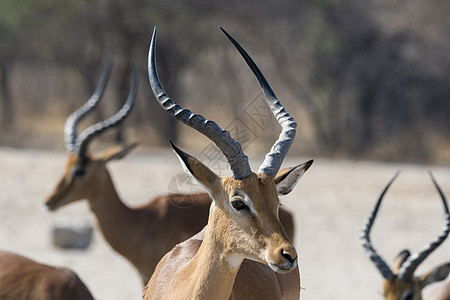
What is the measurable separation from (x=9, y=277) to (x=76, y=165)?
2671 mm

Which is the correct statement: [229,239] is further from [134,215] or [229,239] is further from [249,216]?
[134,215]

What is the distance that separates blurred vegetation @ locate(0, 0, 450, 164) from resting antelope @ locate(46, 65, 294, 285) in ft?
31.9

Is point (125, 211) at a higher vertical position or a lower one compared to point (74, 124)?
lower

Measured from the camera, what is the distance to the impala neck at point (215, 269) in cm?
361

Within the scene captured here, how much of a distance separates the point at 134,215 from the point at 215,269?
4094mm

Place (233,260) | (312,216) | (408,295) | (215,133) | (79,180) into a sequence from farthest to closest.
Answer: (312,216) → (79,180) → (408,295) → (215,133) → (233,260)

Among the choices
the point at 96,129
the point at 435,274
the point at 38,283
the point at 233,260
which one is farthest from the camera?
the point at 96,129

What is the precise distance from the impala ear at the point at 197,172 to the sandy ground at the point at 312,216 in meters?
4.61

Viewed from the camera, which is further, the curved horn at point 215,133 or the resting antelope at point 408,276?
the resting antelope at point 408,276

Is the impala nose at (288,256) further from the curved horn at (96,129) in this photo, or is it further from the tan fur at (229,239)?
the curved horn at (96,129)

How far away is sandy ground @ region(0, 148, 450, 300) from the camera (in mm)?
9219

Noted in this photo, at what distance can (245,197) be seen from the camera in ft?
11.6

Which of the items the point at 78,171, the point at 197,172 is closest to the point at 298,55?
the point at 78,171

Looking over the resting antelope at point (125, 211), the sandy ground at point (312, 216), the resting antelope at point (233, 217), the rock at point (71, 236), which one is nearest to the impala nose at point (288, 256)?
the resting antelope at point (233, 217)
